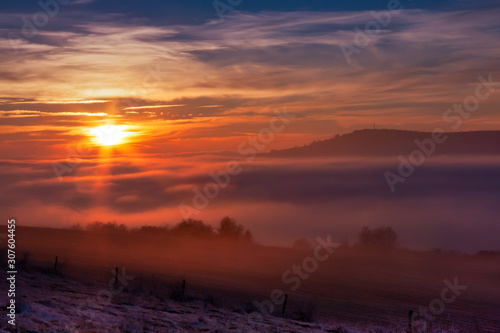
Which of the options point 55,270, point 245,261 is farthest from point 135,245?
point 55,270

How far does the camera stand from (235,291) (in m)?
38.2

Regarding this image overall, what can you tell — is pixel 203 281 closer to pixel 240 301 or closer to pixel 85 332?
pixel 240 301

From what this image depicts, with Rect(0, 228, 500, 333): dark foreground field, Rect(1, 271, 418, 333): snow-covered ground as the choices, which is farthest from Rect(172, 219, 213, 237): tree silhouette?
Rect(1, 271, 418, 333): snow-covered ground

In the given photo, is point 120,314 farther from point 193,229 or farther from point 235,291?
point 193,229

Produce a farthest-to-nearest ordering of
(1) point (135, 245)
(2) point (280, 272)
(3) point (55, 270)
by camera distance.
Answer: (1) point (135, 245), (2) point (280, 272), (3) point (55, 270)

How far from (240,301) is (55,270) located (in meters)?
10.7

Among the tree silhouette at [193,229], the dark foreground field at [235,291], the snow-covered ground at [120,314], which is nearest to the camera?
the snow-covered ground at [120,314]

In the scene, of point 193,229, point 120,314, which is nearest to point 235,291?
point 120,314

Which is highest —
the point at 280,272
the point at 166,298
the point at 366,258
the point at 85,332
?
the point at 366,258

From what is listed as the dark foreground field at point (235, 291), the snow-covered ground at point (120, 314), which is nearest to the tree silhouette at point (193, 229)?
the dark foreground field at point (235, 291)

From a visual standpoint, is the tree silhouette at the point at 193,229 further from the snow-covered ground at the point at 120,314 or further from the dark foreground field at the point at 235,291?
the snow-covered ground at the point at 120,314

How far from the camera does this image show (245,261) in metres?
70.4

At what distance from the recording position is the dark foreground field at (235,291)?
2086 centimetres

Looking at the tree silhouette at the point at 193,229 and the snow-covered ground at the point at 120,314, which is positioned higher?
the tree silhouette at the point at 193,229
